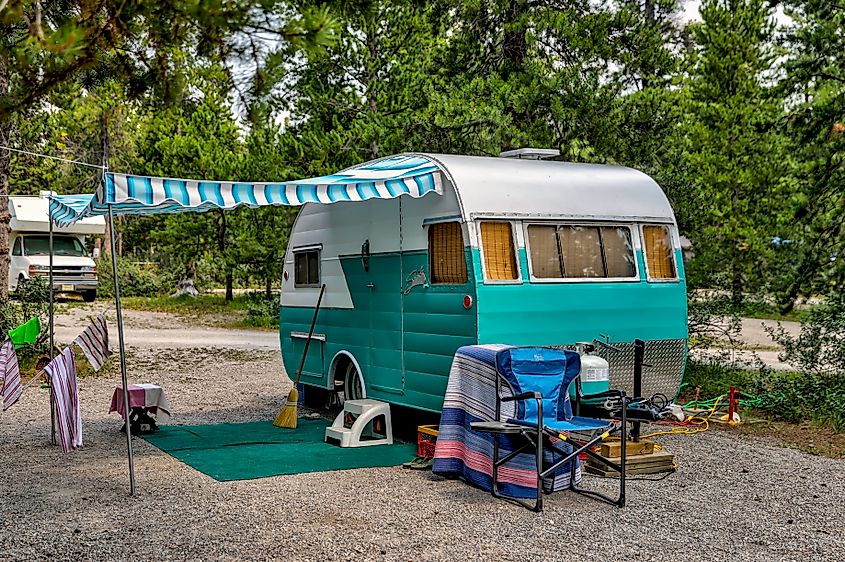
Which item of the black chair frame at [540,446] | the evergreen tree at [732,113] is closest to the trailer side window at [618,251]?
the black chair frame at [540,446]

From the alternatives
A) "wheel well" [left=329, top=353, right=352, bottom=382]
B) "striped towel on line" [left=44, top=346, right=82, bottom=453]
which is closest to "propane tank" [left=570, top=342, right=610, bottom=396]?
"wheel well" [left=329, top=353, right=352, bottom=382]

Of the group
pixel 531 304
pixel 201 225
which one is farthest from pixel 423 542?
pixel 201 225

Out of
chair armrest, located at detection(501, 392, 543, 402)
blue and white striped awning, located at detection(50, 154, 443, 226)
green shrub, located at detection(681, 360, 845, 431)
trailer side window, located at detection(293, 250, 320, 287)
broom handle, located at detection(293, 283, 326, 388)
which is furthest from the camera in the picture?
trailer side window, located at detection(293, 250, 320, 287)

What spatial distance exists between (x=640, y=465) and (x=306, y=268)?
4248 mm

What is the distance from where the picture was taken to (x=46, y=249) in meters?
22.8

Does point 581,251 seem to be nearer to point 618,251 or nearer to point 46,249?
point 618,251

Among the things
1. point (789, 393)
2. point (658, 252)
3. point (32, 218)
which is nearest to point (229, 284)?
point (32, 218)

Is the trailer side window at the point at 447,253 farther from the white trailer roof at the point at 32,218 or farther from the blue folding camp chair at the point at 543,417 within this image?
the white trailer roof at the point at 32,218

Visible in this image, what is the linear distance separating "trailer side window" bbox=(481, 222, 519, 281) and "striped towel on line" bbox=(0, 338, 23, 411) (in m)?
4.01

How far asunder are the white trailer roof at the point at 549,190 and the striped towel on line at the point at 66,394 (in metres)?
3.13

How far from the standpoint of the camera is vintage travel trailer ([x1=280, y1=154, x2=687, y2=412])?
6984 mm

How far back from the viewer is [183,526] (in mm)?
5203

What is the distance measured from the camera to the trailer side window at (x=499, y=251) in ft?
22.7

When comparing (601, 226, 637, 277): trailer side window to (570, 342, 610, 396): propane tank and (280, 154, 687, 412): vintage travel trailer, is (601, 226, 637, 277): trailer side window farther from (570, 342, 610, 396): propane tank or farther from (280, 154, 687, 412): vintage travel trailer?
(570, 342, 610, 396): propane tank
